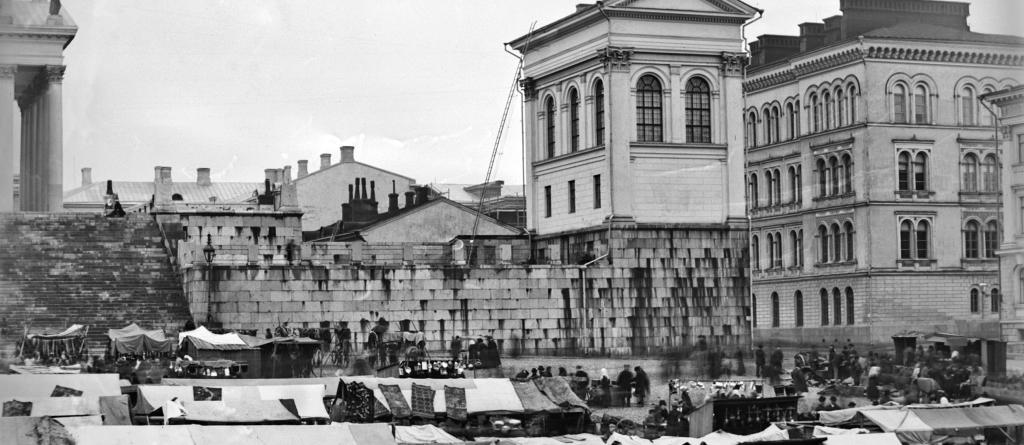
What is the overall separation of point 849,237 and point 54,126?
35777 mm

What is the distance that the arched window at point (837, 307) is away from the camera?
80.9 m

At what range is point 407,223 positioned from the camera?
7606 cm

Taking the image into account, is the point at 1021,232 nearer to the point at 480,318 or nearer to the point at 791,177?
the point at 480,318

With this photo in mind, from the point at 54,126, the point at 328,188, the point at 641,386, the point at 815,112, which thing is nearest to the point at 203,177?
the point at 328,188

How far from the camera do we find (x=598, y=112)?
6519cm

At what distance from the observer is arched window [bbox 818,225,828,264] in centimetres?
8344

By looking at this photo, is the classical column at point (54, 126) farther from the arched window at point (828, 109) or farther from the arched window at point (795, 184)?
the arched window at point (828, 109)

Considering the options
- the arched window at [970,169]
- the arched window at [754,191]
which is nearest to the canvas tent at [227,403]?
the arched window at [970,169]

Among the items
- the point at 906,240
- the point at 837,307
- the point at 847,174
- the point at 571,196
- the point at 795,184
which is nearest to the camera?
the point at 571,196

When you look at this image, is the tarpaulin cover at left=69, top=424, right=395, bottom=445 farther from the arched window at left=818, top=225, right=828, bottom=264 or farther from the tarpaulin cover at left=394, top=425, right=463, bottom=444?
the arched window at left=818, top=225, right=828, bottom=264

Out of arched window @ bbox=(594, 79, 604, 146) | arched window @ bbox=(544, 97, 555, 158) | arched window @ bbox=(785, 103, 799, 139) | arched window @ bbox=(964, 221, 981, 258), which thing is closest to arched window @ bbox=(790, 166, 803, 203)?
arched window @ bbox=(785, 103, 799, 139)

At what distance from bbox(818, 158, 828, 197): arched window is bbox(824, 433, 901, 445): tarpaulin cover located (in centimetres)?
4945

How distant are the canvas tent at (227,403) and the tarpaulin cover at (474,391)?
114 inches

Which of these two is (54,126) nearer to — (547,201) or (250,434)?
(547,201)
